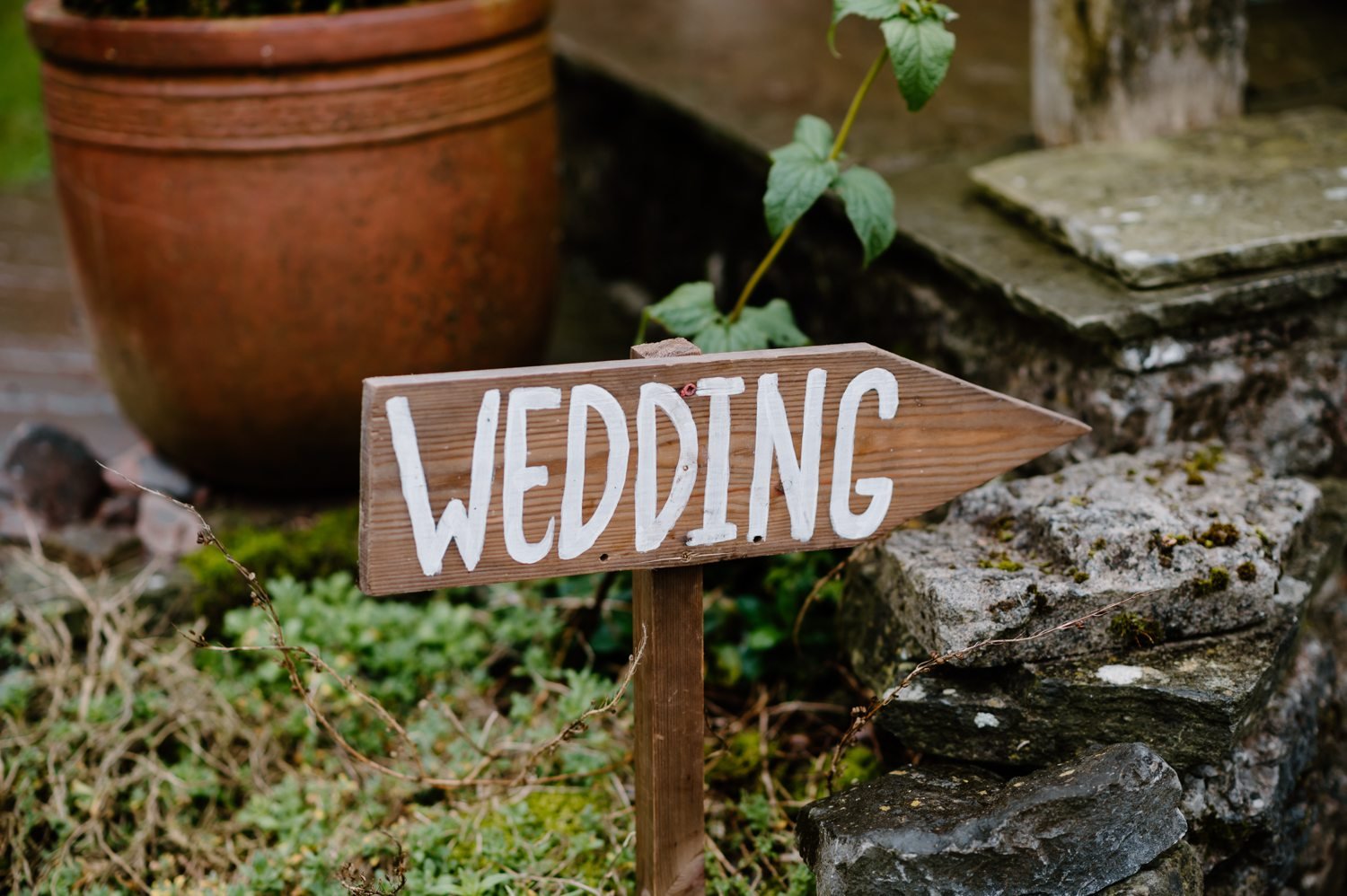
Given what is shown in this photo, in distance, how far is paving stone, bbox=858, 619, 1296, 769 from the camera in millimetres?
1517

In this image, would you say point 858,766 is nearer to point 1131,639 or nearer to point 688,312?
point 1131,639

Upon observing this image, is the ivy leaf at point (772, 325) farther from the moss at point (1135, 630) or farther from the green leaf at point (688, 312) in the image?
the moss at point (1135, 630)

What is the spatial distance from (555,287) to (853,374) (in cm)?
147

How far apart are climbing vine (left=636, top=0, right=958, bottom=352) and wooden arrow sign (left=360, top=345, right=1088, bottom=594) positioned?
0.39 meters

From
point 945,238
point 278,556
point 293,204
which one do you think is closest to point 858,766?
point 945,238

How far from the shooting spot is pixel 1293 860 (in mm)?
1740

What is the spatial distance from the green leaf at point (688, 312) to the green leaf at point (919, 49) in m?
0.41

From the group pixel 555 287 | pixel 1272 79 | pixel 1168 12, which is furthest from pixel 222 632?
pixel 1272 79

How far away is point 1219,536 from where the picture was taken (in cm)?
162

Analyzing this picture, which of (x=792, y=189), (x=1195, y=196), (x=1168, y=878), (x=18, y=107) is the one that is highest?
(x=792, y=189)

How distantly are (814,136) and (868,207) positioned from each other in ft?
0.45

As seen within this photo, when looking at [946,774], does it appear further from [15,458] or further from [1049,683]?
[15,458]

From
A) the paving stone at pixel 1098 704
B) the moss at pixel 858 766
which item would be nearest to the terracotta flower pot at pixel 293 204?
the moss at pixel 858 766

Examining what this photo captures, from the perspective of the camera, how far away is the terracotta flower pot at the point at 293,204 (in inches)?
83.1
